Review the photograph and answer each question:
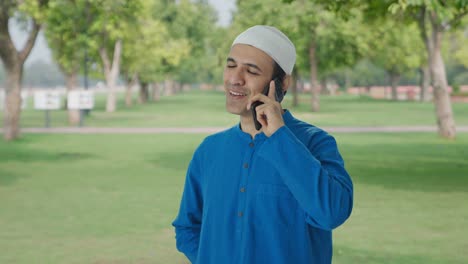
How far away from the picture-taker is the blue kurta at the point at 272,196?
2.54 meters

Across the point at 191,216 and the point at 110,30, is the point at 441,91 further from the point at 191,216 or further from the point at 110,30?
the point at 110,30

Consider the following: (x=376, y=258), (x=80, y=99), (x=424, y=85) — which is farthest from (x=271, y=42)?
(x=424, y=85)

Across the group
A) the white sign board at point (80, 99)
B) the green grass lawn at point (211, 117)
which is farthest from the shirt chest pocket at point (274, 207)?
the green grass lawn at point (211, 117)

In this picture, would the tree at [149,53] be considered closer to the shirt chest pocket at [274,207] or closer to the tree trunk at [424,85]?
the tree trunk at [424,85]

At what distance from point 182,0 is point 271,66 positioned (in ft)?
258

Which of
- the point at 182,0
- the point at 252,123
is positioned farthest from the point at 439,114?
the point at 182,0

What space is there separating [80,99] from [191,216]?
2861 cm

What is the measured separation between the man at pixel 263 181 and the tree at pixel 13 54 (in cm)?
2151

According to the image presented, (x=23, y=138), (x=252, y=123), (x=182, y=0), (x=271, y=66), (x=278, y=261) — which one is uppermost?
(x=182, y=0)

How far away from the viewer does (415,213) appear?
10938 mm

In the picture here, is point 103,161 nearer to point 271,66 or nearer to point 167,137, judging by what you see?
point 167,137

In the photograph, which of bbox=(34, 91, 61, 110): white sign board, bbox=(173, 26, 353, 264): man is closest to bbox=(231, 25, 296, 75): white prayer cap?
bbox=(173, 26, 353, 264): man

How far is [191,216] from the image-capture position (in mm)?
3105

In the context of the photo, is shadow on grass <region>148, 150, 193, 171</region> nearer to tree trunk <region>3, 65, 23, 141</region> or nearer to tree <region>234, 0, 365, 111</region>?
tree trunk <region>3, 65, 23, 141</region>
